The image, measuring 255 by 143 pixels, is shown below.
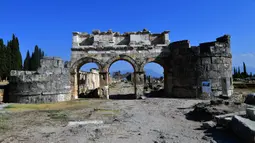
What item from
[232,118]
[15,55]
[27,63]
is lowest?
[232,118]

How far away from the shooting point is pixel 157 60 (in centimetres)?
1427

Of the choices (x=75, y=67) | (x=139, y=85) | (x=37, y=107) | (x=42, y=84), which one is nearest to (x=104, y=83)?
(x=75, y=67)

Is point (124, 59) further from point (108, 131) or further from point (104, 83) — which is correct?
point (108, 131)

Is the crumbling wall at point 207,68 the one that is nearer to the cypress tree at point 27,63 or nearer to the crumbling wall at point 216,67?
the crumbling wall at point 216,67

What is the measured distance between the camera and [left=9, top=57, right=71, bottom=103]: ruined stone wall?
1138 cm

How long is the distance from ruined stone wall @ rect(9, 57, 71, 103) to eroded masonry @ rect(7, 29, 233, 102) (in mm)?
69

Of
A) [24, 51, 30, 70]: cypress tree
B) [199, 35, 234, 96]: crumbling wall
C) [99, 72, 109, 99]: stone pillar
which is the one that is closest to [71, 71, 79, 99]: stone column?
[99, 72, 109, 99]: stone pillar

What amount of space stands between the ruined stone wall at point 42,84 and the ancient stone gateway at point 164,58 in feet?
4.33

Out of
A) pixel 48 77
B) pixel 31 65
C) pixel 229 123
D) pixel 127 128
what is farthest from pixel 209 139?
pixel 31 65

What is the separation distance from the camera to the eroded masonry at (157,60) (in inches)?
475

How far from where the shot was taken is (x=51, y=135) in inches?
195

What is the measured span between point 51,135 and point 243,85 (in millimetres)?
20785

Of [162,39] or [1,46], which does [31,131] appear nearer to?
[162,39]

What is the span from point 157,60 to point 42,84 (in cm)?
904
